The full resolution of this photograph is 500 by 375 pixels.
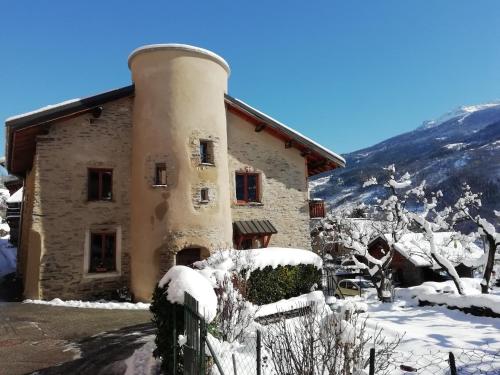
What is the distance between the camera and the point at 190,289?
5.28 metres

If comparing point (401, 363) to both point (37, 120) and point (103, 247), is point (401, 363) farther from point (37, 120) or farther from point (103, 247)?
point (37, 120)

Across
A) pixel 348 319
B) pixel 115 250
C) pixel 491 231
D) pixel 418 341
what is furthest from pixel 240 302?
pixel 491 231

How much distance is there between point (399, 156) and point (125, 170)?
158 m

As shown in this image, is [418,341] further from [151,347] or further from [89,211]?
[89,211]

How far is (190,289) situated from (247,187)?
37.6 feet

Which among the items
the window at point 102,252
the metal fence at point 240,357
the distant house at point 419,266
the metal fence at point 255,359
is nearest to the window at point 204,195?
the window at point 102,252

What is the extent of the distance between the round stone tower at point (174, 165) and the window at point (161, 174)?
0.03m

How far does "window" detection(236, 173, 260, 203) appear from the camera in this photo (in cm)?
1646

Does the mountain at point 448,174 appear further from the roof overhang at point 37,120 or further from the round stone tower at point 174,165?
the roof overhang at point 37,120

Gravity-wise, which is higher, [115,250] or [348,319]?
[115,250]

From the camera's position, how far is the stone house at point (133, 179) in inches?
505

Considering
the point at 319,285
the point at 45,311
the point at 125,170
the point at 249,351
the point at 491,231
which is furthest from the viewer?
the point at 125,170

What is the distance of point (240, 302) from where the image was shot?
7.29 m

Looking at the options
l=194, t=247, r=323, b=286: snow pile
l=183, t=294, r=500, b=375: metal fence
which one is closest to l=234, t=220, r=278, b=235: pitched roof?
l=194, t=247, r=323, b=286: snow pile
